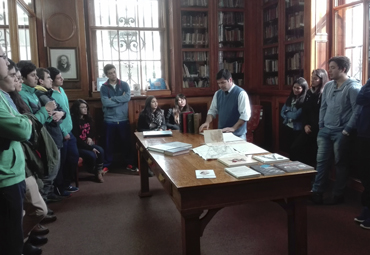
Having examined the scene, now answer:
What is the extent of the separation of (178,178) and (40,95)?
206 cm

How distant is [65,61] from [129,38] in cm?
109

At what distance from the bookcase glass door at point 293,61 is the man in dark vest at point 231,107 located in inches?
65.2

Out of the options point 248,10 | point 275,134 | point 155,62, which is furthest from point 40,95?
point 248,10

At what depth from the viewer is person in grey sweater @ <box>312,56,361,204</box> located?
3.16 m

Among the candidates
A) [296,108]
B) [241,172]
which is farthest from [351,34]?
[241,172]

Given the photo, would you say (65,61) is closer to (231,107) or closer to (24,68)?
(24,68)

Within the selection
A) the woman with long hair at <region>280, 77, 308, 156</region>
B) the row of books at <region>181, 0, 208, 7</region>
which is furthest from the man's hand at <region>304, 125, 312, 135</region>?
the row of books at <region>181, 0, 208, 7</region>

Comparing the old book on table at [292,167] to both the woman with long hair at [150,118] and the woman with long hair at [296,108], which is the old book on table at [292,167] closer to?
the woman with long hair at [296,108]

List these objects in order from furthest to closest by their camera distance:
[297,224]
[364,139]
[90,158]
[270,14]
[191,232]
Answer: [270,14] < [90,158] < [364,139] < [297,224] < [191,232]

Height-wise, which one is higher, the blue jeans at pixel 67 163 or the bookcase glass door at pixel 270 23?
the bookcase glass door at pixel 270 23

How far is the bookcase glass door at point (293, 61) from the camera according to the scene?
15.3 feet

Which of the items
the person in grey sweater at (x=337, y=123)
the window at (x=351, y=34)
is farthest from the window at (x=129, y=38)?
the person in grey sweater at (x=337, y=123)

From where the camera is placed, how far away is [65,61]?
505cm

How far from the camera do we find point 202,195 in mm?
1788
